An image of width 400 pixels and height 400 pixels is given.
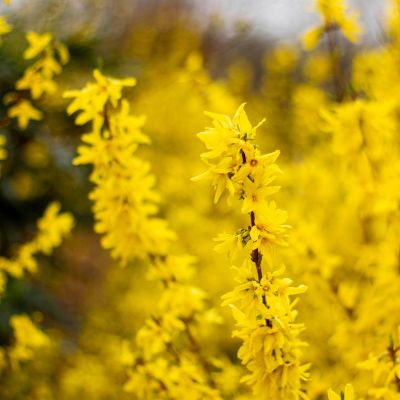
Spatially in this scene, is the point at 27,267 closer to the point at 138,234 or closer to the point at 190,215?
the point at 138,234

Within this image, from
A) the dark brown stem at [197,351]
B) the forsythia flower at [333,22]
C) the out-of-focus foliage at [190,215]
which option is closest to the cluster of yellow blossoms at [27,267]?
the out-of-focus foliage at [190,215]

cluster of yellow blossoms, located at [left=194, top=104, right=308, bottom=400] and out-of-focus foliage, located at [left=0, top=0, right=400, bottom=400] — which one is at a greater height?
out-of-focus foliage, located at [left=0, top=0, right=400, bottom=400]

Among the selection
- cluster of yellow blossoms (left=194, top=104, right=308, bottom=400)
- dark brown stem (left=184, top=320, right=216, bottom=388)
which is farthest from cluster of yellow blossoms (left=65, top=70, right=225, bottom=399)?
cluster of yellow blossoms (left=194, top=104, right=308, bottom=400)

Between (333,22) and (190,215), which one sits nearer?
(333,22)

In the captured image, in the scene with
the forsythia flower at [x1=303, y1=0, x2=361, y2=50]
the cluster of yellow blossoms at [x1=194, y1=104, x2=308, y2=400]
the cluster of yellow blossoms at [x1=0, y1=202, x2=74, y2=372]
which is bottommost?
the cluster of yellow blossoms at [x1=194, y1=104, x2=308, y2=400]

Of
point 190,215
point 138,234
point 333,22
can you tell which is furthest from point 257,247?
point 190,215

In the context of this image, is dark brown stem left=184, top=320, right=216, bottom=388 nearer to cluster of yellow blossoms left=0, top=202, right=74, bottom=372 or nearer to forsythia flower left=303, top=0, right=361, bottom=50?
cluster of yellow blossoms left=0, top=202, right=74, bottom=372

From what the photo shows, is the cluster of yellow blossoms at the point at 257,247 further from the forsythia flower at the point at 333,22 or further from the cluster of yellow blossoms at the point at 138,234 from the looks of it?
the forsythia flower at the point at 333,22

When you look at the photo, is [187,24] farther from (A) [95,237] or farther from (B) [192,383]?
(B) [192,383]
